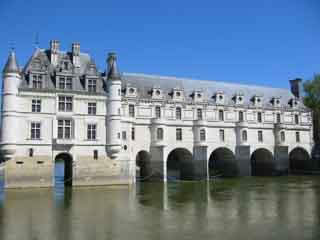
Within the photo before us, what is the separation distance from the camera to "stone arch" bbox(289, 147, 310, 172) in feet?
154

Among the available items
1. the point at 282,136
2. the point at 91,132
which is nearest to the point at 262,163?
the point at 282,136

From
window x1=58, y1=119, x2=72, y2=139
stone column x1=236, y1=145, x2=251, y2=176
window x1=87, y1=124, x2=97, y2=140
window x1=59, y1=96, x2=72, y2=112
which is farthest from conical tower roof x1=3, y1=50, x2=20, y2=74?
stone column x1=236, y1=145, x2=251, y2=176

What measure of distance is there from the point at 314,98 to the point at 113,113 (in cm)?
3235

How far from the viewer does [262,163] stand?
149ft

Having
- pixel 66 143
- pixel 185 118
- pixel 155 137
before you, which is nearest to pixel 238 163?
pixel 185 118

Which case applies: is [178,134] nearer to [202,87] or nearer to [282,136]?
[202,87]

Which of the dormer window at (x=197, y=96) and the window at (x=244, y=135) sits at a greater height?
the dormer window at (x=197, y=96)

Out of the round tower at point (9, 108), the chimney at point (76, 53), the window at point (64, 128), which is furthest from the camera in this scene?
the chimney at point (76, 53)

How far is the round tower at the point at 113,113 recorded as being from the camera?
32312 millimetres

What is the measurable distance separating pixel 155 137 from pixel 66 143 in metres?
10.1

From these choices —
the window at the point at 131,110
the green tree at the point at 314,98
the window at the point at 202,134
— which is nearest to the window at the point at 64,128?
the window at the point at 131,110

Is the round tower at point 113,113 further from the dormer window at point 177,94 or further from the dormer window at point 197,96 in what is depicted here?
the dormer window at point 197,96

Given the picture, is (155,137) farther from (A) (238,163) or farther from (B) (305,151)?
(B) (305,151)

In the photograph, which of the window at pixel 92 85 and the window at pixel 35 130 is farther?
the window at pixel 92 85
